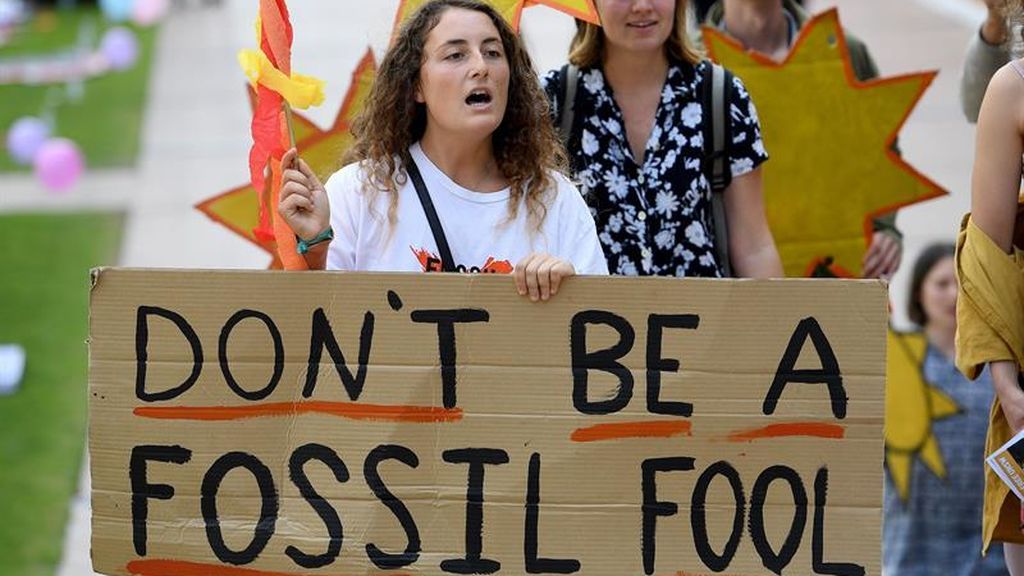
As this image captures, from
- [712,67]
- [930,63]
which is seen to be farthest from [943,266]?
[930,63]

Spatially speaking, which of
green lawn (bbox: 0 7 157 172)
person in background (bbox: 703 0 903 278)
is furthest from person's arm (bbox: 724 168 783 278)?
green lawn (bbox: 0 7 157 172)

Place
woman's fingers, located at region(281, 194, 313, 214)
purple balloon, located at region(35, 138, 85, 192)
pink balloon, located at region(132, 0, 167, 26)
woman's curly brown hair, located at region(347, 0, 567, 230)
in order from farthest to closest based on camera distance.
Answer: pink balloon, located at region(132, 0, 167, 26)
purple balloon, located at region(35, 138, 85, 192)
woman's curly brown hair, located at region(347, 0, 567, 230)
woman's fingers, located at region(281, 194, 313, 214)

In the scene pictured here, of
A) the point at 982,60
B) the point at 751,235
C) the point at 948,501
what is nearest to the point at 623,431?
the point at 751,235

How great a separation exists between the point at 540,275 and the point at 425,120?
659 mm

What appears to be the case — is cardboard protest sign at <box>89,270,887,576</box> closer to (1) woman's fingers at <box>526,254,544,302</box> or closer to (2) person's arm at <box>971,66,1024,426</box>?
(1) woman's fingers at <box>526,254,544,302</box>

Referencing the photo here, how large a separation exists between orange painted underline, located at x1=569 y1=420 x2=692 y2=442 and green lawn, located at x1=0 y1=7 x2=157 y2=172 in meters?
9.07

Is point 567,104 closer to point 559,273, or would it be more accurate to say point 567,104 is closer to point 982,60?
point 559,273

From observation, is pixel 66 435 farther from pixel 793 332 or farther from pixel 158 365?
pixel 793 332

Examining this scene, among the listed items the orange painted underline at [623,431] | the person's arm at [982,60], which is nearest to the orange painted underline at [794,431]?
the orange painted underline at [623,431]

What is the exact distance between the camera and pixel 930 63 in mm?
13461

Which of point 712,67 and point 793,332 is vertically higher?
point 712,67

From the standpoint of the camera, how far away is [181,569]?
341 cm

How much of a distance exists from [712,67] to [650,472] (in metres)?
1.09

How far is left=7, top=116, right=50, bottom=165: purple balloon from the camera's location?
1209 centimetres
